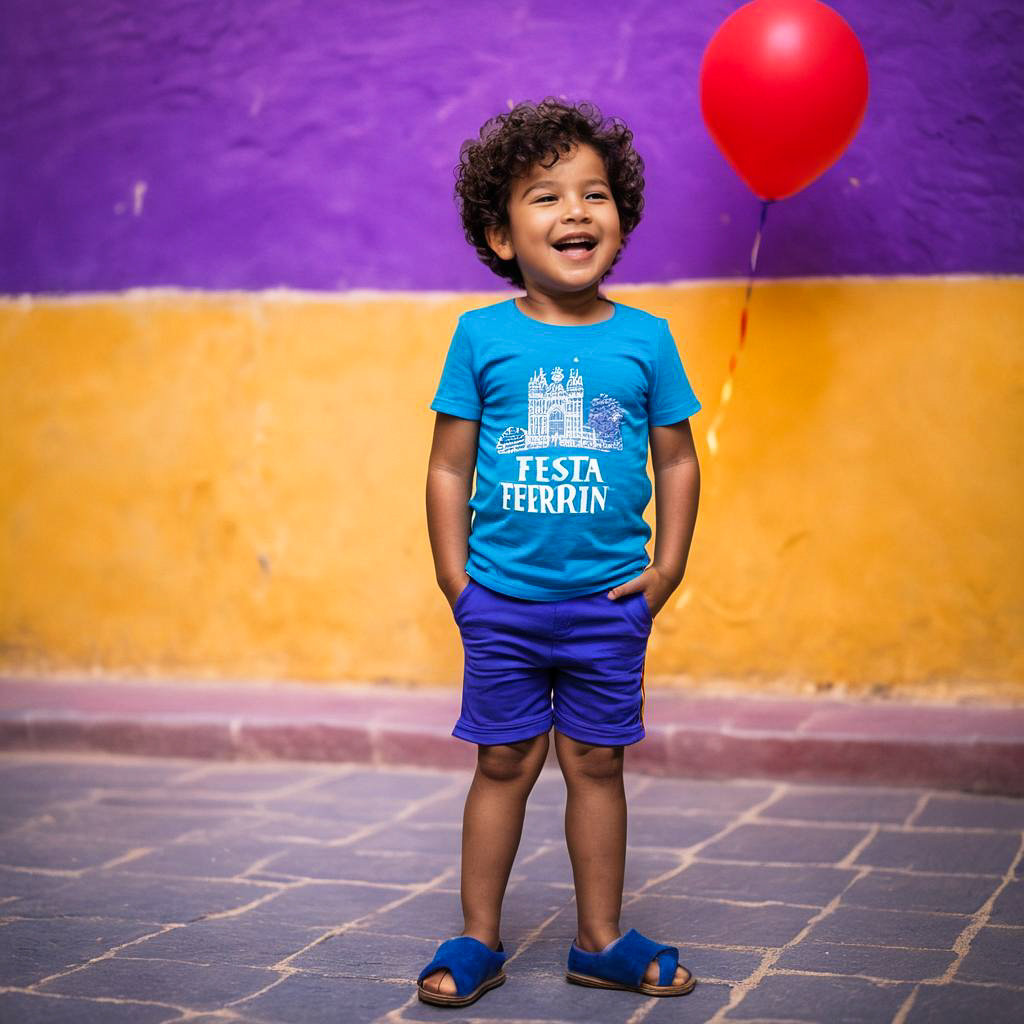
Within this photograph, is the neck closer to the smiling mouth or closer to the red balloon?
the smiling mouth

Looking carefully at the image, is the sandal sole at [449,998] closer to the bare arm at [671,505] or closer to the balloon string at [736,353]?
the bare arm at [671,505]

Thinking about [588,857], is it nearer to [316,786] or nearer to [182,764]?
[316,786]

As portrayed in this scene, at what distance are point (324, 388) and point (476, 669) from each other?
2721 mm

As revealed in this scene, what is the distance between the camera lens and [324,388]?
5270 millimetres

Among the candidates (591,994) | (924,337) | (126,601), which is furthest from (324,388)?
(591,994)

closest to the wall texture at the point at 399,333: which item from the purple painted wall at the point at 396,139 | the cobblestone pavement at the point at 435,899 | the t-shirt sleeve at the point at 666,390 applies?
the purple painted wall at the point at 396,139

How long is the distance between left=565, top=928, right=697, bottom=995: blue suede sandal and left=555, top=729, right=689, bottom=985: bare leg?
0.10 feet

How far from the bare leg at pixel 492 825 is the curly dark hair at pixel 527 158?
0.98 metres

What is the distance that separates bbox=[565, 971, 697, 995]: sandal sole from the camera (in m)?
2.66

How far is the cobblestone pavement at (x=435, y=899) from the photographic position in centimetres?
264

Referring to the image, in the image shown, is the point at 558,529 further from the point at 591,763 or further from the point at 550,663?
the point at 591,763

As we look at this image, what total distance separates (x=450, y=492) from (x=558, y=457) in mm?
242

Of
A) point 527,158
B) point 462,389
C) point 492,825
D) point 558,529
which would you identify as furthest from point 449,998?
point 527,158

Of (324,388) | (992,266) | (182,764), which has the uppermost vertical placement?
(992,266)
